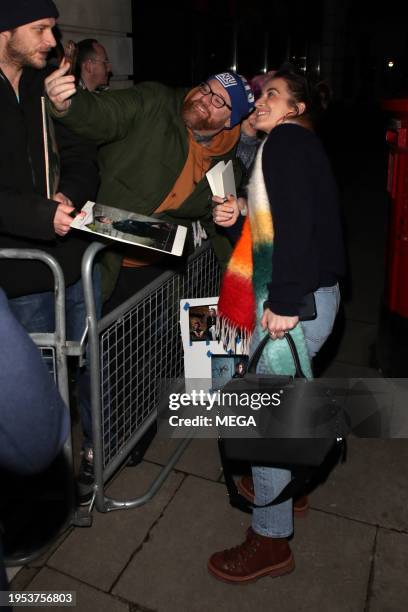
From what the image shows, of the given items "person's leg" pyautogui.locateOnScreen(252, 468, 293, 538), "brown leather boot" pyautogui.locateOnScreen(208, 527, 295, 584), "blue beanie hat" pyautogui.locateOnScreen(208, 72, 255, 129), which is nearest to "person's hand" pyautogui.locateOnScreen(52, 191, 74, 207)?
"blue beanie hat" pyautogui.locateOnScreen(208, 72, 255, 129)

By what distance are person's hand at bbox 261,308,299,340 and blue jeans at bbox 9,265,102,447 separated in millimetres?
919

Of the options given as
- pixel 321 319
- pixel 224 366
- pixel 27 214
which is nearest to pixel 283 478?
pixel 321 319

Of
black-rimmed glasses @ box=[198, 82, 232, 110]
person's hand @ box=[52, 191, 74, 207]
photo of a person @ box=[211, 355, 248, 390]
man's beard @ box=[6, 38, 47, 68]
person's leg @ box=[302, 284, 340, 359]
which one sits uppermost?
man's beard @ box=[6, 38, 47, 68]

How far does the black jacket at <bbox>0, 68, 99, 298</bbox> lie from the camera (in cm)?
230

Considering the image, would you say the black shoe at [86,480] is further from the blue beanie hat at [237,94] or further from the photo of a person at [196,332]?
the blue beanie hat at [237,94]

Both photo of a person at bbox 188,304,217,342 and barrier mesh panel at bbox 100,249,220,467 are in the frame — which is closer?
barrier mesh panel at bbox 100,249,220,467

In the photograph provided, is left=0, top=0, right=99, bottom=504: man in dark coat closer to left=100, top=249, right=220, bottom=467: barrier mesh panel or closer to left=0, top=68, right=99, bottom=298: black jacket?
left=0, top=68, right=99, bottom=298: black jacket

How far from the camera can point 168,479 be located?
3.26 meters

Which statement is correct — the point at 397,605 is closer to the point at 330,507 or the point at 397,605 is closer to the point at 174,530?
the point at 330,507

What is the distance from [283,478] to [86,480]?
3.91 feet

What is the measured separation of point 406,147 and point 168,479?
2.57m

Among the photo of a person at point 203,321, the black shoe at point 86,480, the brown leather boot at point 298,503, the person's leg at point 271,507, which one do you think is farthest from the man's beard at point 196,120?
the brown leather boot at point 298,503

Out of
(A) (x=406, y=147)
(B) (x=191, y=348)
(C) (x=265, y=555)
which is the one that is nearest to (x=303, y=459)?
(C) (x=265, y=555)

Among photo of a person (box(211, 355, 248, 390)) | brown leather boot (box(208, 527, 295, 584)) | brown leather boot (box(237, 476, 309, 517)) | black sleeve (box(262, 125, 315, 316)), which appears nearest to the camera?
black sleeve (box(262, 125, 315, 316))
